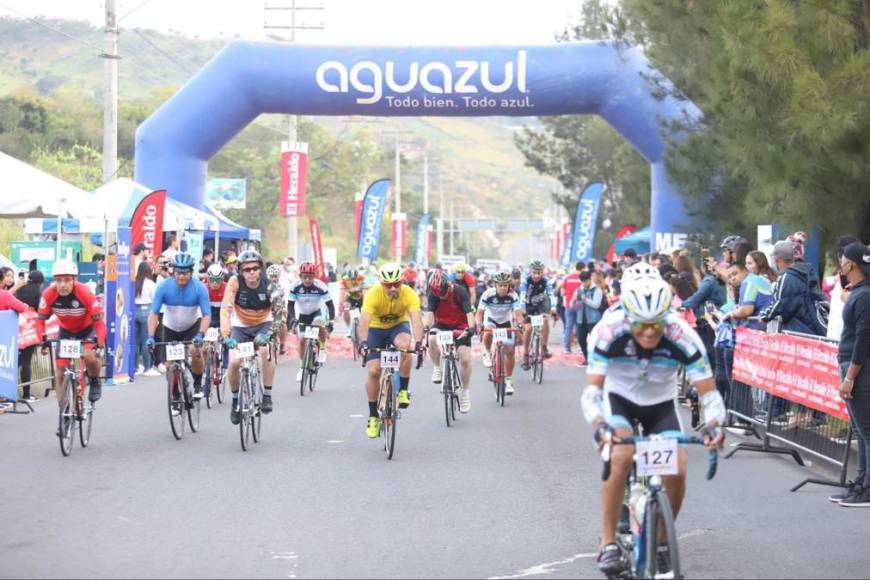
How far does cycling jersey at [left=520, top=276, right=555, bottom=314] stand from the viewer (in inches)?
887

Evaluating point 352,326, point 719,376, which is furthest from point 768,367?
point 352,326

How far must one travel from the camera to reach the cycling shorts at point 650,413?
7.37m

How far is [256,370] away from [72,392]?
5.98 ft

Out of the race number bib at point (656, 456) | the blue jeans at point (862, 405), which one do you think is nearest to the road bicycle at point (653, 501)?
the race number bib at point (656, 456)

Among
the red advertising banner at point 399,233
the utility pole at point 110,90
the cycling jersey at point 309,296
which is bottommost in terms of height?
the cycling jersey at point 309,296

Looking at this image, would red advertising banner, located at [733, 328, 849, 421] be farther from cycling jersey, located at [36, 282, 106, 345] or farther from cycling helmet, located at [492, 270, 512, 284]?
cycling jersey, located at [36, 282, 106, 345]

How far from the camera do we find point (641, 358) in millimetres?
7223

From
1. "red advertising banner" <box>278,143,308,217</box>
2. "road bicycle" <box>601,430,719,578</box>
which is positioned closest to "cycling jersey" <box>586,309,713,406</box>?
"road bicycle" <box>601,430,719,578</box>

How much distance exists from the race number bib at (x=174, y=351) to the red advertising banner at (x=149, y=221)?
996 centimetres

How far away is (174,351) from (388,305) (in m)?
2.35

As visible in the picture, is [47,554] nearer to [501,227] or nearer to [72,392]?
[72,392]

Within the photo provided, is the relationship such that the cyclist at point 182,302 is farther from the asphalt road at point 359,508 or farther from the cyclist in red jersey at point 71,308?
the cyclist in red jersey at point 71,308

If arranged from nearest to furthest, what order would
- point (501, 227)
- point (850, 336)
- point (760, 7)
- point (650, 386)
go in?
point (650, 386) < point (850, 336) < point (760, 7) < point (501, 227)

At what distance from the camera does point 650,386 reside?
7.38m
